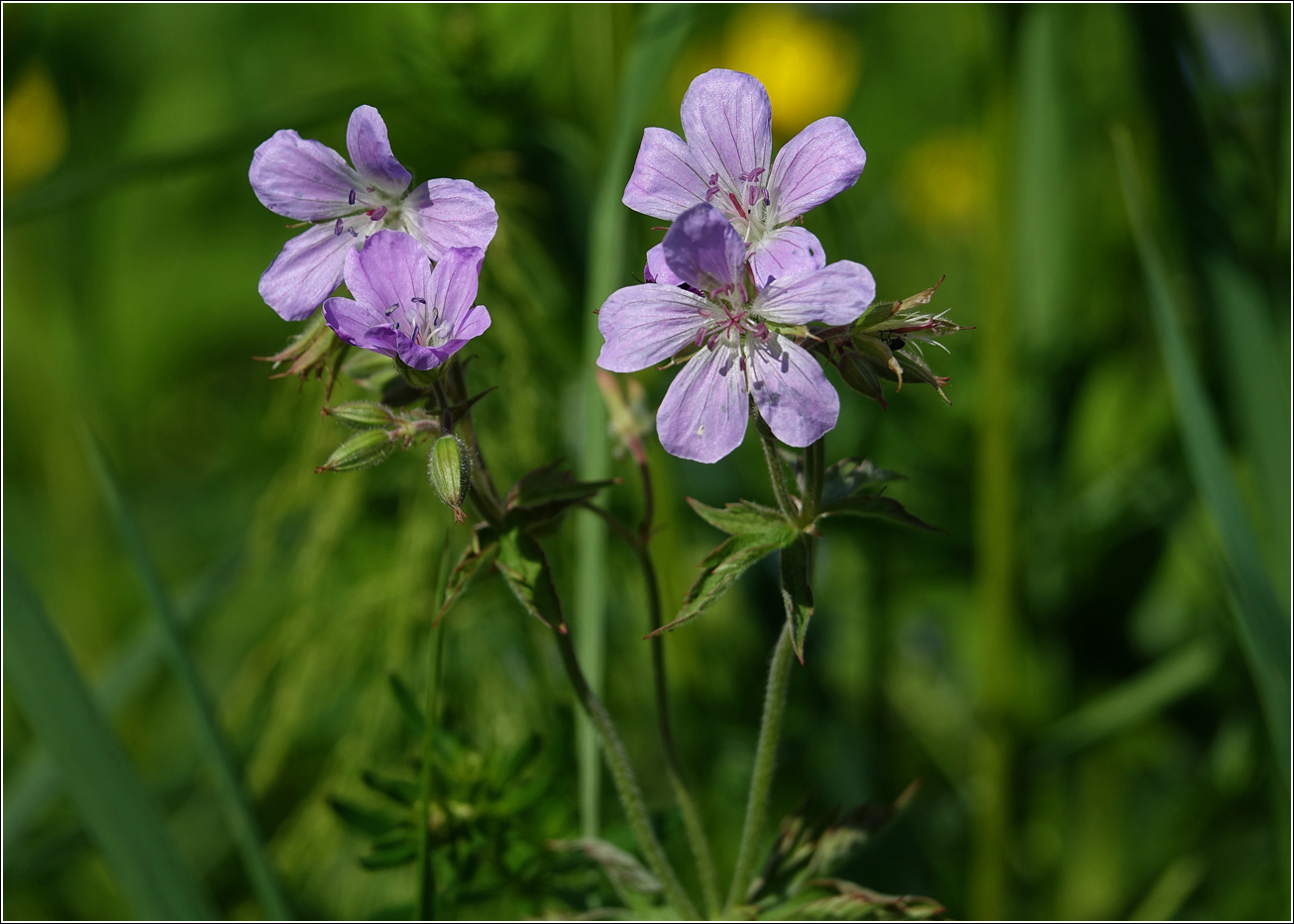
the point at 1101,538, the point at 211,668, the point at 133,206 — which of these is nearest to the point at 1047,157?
the point at 1101,538

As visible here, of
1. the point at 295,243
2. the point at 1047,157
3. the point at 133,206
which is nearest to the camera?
the point at 295,243

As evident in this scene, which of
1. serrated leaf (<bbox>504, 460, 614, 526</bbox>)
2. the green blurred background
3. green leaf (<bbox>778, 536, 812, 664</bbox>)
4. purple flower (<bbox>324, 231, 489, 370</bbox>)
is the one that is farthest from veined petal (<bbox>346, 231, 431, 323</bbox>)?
the green blurred background

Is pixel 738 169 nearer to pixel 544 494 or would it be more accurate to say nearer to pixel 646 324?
pixel 646 324

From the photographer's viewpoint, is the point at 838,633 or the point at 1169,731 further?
the point at 838,633

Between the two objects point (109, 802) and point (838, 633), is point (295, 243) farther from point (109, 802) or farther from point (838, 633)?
point (838, 633)

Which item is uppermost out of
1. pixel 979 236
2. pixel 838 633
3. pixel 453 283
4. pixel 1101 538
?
pixel 453 283

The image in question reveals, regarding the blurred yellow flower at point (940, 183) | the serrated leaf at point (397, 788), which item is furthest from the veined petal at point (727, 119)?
the blurred yellow flower at point (940, 183)

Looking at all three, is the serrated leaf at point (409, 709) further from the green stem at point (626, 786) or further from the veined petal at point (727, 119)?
the veined petal at point (727, 119)
